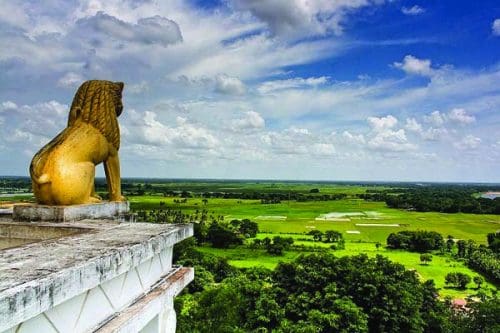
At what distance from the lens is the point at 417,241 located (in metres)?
52.5

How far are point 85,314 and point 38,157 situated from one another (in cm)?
292

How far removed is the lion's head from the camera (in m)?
5.45

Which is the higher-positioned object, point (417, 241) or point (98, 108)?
point (98, 108)

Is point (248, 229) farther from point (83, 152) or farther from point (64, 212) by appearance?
point (64, 212)

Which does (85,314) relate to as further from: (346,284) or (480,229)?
(480,229)

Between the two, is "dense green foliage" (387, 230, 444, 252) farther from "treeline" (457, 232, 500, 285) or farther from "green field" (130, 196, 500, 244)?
"green field" (130, 196, 500, 244)

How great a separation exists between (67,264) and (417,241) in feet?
179

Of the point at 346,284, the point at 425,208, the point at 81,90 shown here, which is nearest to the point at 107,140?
the point at 81,90

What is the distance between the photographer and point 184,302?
2445 cm

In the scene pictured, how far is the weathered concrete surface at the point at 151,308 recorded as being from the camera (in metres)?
2.46

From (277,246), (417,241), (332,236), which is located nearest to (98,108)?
(277,246)

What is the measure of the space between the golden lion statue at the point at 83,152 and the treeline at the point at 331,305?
13.1 m

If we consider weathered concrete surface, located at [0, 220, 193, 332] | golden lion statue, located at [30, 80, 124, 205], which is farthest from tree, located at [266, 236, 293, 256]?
weathered concrete surface, located at [0, 220, 193, 332]

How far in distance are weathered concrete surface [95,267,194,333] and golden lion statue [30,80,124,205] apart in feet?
5.46
